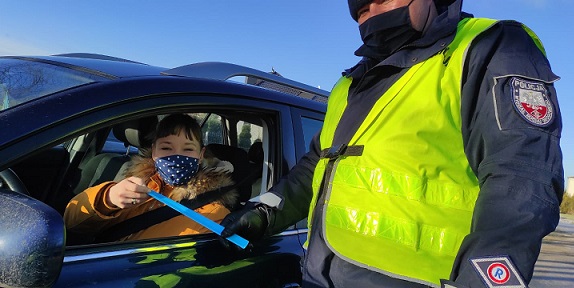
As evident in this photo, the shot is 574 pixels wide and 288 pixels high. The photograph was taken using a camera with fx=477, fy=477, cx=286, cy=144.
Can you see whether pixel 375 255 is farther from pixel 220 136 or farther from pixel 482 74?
pixel 220 136

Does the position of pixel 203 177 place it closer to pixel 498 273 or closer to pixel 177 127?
pixel 177 127

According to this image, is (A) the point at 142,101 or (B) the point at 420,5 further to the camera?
(B) the point at 420,5

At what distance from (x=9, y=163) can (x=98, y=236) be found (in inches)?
26.7

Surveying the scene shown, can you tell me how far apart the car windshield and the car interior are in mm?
370

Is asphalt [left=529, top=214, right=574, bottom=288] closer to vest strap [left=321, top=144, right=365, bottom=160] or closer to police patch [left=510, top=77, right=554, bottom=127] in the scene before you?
vest strap [left=321, top=144, right=365, bottom=160]

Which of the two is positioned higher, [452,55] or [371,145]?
[452,55]

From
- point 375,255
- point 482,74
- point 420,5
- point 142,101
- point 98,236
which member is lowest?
point 98,236

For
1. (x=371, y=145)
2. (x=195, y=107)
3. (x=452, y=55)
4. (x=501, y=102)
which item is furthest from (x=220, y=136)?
(x=501, y=102)

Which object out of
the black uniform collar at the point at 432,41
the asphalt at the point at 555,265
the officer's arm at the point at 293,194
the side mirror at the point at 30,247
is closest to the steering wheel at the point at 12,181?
the side mirror at the point at 30,247

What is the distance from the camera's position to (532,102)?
1.25 meters

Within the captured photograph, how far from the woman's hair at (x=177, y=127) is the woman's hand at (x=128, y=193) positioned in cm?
32

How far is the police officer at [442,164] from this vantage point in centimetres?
118

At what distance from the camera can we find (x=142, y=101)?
5.17ft

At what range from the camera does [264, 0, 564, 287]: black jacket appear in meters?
1.16
